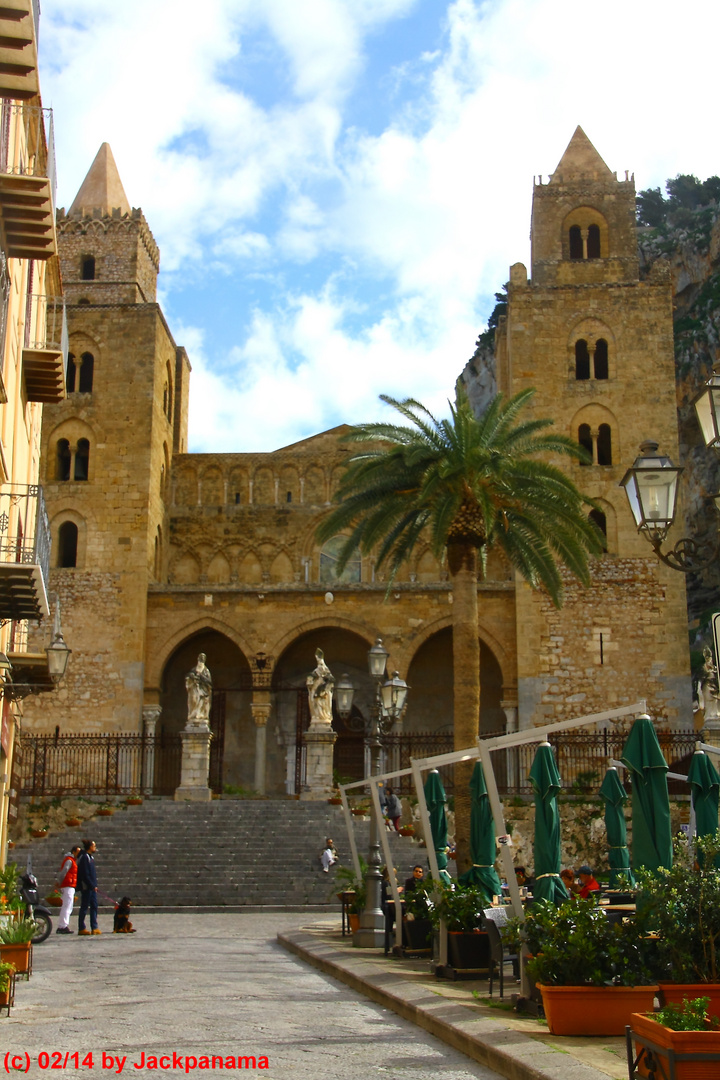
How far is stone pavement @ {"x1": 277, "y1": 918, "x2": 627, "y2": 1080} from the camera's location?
6.57 meters

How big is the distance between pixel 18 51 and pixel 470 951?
813cm

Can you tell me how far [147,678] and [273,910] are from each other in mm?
11512

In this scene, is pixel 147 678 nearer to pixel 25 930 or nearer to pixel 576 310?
pixel 576 310

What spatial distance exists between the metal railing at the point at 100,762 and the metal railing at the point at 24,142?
47.8ft

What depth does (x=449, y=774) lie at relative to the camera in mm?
30531

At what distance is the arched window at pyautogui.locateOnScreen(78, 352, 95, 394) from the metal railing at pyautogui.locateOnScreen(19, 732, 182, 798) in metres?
9.75

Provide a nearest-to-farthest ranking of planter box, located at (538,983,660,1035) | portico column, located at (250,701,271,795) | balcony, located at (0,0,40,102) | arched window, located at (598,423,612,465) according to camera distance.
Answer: planter box, located at (538,983,660,1035), balcony, located at (0,0,40,102), portico column, located at (250,701,271,795), arched window, located at (598,423,612,465)

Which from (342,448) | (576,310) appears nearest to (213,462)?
(342,448)

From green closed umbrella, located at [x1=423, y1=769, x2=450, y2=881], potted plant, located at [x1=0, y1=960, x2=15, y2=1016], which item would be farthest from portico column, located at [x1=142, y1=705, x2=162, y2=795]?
potted plant, located at [x1=0, y1=960, x2=15, y2=1016]

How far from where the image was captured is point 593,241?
35031 mm

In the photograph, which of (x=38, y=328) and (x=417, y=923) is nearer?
(x=417, y=923)

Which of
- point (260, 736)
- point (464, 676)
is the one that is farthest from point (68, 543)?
point (464, 676)

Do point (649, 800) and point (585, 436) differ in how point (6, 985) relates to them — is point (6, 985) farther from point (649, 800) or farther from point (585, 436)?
point (585, 436)

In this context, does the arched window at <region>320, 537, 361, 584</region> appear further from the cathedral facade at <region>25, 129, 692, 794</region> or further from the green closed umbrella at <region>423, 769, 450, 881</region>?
the green closed umbrella at <region>423, 769, 450, 881</region>
